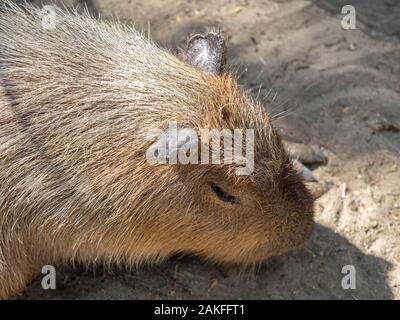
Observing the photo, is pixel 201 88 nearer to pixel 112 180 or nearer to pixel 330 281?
pixel 112 180

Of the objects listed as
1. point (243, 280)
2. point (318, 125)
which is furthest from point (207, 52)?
point (243, 280)

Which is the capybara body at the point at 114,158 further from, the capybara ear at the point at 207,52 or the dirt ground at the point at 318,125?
the dirt ground at the point at 318,125

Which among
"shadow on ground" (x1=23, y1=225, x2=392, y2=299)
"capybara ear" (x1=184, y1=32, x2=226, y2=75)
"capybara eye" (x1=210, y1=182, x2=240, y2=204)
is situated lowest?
"shadow on ground" (x1=23, y1=225, x2=392, y2=299)

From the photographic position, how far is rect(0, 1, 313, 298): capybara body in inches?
160

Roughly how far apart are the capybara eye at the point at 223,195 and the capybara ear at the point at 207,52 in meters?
0.80

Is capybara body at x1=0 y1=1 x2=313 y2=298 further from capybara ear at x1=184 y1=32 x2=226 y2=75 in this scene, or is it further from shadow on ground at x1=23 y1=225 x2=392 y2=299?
shadow on ground at x1=23 y1=225 x2=392 y2=299

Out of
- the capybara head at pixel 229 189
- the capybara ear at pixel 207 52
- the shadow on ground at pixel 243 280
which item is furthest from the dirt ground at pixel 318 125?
the capybara ear at pixel 207 52

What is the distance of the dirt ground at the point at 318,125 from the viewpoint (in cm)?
477

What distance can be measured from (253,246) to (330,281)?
694mm

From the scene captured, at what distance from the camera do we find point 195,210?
Answer: 4.23 m

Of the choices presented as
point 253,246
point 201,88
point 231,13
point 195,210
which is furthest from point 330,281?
point 231,13

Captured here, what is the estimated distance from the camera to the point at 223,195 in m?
4.19

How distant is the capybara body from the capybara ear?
0.05 feet

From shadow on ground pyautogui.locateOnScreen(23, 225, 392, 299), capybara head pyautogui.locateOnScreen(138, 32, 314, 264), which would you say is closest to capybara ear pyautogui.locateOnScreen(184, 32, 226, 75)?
capybara head pyautogui.locateOnScreen(138, 32, 314, 264)
